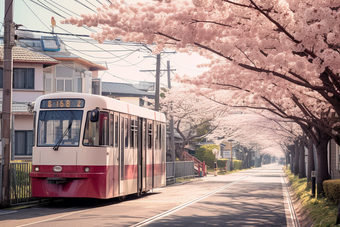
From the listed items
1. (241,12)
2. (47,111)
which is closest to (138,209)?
(47,111)

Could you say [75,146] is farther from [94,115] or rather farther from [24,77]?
[24,77]

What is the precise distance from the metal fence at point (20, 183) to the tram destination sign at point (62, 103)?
2286 mm

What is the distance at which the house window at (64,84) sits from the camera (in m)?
35.9

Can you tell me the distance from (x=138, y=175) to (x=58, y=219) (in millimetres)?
6630

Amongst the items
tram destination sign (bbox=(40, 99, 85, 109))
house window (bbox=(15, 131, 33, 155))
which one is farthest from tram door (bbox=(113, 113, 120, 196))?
house window (bbox=(15, 131, 33, 155))

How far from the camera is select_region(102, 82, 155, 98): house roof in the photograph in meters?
58.3

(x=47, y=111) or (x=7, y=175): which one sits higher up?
(x=47, y=111)

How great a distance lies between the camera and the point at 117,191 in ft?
51.7

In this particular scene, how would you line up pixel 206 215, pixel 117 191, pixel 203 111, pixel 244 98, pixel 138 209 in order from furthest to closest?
pixel 203 111
pixel 244 98
pixel 117 191
pixel 138 209
pixel 206 215

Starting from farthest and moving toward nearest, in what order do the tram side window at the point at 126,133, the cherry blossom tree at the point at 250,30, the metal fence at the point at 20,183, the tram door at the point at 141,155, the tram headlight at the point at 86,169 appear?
the tram door at the point at 141,155 → the tram side window at the point at 126,133 → the metal fence at the point at 20,183 → the tram headlight at the point at 86,169 → the cherry blossom tree at the point at 250,30

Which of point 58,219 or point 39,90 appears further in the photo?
point 39,90

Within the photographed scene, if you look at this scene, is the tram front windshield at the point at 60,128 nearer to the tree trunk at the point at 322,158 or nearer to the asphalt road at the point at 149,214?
the asphalt road at the point at 149,214

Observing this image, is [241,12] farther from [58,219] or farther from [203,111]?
[203,111]

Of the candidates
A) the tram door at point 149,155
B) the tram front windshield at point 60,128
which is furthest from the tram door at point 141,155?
the tram front windshield at point 60,128
